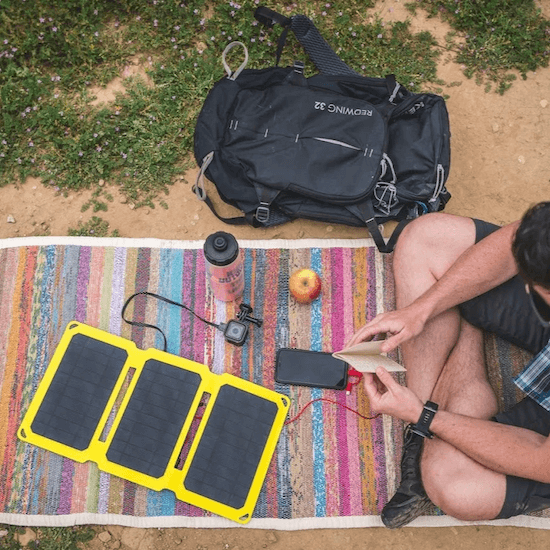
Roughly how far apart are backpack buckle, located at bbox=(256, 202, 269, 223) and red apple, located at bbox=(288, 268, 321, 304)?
1.09 feet

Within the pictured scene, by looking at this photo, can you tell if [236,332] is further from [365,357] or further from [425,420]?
[425,420]

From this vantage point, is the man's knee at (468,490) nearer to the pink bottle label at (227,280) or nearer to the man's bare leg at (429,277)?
the man's bare leg at (429,277)

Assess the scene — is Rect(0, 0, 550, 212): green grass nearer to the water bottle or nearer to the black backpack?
the black backpack

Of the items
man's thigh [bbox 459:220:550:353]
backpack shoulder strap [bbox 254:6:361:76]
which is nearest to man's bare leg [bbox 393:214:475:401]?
man's thigh [bbox 459:220:550:353]

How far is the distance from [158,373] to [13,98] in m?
1.81

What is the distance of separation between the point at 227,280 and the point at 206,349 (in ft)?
1.40

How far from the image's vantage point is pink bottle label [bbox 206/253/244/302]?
7.83 ft

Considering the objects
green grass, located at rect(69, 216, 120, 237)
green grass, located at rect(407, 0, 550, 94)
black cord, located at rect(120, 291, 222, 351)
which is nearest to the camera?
black cord, located at rect(120, 291, 222, 351)

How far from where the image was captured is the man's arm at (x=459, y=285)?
86.9 inches

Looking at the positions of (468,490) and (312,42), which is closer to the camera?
(468,490)

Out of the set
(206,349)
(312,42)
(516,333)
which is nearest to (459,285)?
(516,333)

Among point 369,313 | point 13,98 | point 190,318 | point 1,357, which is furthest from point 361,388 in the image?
point 13,98

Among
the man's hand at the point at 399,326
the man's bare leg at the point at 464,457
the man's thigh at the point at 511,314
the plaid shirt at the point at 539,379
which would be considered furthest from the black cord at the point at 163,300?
the plaid shirt at the point at 539,379

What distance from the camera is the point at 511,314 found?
2.29 m
